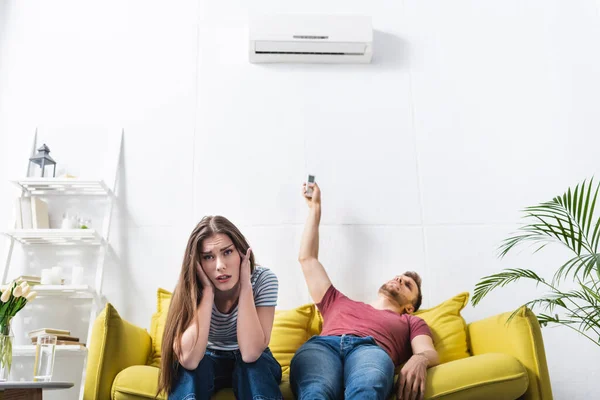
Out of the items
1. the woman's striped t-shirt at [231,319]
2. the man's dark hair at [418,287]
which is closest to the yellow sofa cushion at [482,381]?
the woman's striped t-shirt at [231,319]

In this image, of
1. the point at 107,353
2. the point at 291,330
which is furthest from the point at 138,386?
the point at 291,330

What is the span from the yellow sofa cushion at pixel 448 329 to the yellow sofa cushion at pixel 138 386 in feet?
2.52

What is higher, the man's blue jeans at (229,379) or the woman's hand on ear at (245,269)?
the woman's hand on ear at (245,269)

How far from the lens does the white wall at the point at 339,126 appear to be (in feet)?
10.3

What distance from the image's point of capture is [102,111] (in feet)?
11.0

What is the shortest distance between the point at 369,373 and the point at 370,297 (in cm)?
111

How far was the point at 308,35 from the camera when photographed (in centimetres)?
337

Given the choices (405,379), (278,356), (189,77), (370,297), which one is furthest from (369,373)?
(189,77)

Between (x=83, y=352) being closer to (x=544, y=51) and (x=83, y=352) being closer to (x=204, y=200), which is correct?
(x=204, y=200)

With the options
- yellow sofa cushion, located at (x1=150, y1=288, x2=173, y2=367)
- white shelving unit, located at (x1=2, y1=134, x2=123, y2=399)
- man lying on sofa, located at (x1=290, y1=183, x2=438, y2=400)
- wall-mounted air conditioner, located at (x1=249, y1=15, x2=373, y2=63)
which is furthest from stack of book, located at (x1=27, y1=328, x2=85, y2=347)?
wall-mounted air conditioner, located at (x1=249, y1=15, x2=373, y2=63)

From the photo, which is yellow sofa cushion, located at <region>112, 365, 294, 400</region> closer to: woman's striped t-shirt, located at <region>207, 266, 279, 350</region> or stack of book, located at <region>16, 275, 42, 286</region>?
woman's striped t-shirt, located at <region>207, 266, 279, 350</region>

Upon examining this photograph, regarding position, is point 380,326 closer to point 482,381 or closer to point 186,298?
point 482,381

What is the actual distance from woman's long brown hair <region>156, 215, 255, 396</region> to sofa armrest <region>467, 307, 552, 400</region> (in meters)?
0.97

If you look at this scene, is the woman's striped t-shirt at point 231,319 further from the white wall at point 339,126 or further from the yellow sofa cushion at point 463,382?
the white wall at point 339,126
